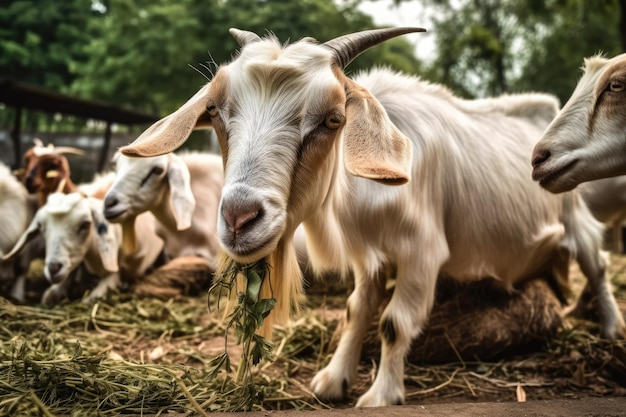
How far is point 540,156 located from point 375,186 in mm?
679

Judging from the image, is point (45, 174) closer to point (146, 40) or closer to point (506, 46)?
point (146, 40)

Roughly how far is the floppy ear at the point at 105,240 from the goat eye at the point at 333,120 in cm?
236

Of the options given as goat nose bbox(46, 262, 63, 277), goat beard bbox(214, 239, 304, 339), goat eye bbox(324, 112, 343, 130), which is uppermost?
goat eye bbox(324, 112, 343, 130)

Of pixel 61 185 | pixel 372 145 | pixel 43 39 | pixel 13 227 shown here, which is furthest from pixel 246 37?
pixel 43 39

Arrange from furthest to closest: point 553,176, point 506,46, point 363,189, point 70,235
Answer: point 506,46 → point 70,235 → point 363,189 → point 553,176

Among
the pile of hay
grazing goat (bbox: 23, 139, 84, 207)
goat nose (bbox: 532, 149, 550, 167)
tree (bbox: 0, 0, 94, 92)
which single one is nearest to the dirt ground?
the pile of hay

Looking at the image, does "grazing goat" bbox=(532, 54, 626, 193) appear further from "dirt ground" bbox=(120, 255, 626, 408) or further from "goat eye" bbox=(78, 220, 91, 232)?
"goat eye" bbox=(78, 220, 91, 232)

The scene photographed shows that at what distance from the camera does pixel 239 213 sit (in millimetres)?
1723

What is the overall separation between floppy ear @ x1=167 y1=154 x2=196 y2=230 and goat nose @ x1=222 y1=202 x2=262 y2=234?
2065mm

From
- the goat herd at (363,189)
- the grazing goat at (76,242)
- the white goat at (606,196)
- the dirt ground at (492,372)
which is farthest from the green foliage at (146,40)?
the dirt ground at (492,372)

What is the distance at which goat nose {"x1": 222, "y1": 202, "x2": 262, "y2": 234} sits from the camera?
5.65 ft

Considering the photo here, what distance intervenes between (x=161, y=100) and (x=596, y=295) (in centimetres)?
993

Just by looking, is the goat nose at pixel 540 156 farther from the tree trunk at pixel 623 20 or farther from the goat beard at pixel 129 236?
the tree trunk at pixel 623 20

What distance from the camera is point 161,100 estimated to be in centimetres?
1176
